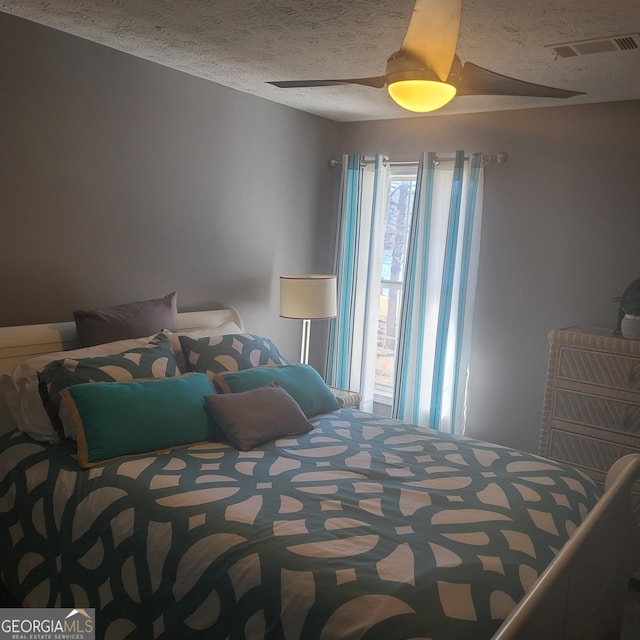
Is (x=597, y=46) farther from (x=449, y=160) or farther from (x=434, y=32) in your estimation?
(x=449, y=160)

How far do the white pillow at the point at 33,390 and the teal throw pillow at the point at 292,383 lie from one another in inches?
17.4

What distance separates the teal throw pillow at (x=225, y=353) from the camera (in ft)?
9.19

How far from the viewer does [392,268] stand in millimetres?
4395

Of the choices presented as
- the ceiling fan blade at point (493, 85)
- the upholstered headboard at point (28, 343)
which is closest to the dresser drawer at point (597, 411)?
the ceiling fan blade at point (493, 85)

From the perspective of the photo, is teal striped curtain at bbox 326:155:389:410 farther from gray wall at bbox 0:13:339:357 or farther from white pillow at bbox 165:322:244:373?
white pillow at bbox 165:322:244:373

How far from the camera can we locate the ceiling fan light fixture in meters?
1.68

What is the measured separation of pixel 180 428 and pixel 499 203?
2544 millimetres

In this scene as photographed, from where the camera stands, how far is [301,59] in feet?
9.29

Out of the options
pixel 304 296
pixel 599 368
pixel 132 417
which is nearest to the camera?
pixel 132 417

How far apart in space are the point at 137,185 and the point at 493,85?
195 centimetres

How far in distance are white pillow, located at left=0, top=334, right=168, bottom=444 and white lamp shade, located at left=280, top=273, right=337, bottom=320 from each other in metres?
1.24

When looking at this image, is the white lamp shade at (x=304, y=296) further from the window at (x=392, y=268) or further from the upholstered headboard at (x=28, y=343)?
the upholstered headboard at (x=28, y=343)

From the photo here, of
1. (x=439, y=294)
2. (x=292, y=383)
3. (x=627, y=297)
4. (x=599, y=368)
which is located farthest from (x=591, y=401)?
(x=292, y=383)

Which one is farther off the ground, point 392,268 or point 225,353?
point 392,268
